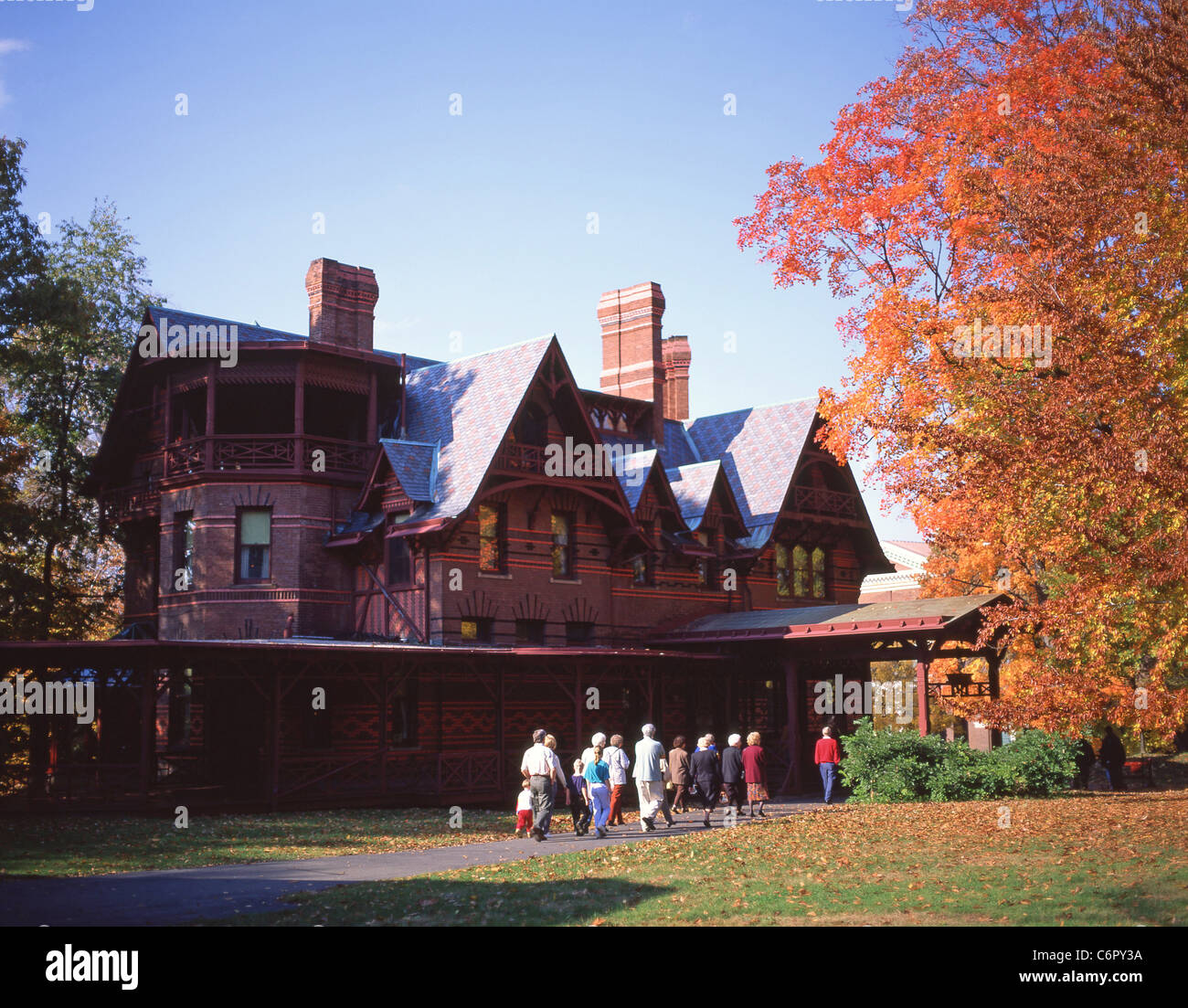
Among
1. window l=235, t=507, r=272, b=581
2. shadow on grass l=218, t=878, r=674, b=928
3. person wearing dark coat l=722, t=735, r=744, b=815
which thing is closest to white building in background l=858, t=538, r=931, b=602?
window l=235, t=507, r=272, b=581

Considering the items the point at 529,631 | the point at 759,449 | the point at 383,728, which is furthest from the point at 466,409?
the point at 759,449

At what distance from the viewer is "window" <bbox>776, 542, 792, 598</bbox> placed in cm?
3969

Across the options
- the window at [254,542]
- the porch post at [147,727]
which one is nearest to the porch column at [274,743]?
the porch post at [147,727]

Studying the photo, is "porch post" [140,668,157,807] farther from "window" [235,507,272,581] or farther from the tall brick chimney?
the tall brick chimney

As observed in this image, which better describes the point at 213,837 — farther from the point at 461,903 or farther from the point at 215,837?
the point at 461,903

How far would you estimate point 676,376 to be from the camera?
150ft

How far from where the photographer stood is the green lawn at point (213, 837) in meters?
17.1

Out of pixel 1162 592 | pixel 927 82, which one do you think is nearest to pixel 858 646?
pixel 1162 592

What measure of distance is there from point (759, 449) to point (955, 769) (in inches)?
686

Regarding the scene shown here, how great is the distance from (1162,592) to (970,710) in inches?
210
